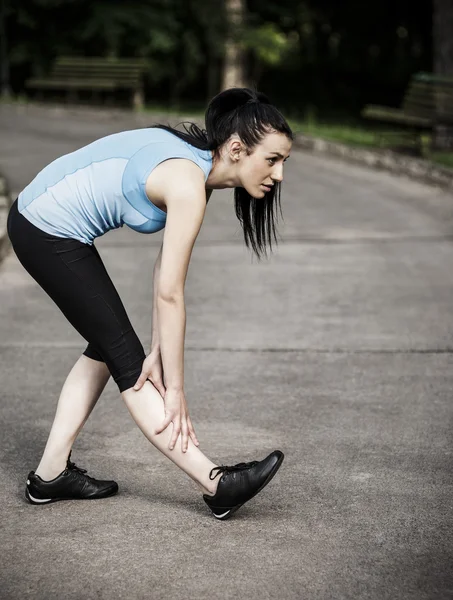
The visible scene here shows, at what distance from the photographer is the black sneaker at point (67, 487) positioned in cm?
405

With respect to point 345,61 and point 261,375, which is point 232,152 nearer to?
point 261,375

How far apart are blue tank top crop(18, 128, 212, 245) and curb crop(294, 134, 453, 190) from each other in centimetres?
→ 741

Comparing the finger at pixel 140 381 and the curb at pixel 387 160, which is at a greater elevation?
the finger at pixel 140 381

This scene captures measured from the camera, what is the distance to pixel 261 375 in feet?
19.2

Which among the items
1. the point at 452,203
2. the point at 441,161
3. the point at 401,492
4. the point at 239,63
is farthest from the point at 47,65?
the point at 401,492

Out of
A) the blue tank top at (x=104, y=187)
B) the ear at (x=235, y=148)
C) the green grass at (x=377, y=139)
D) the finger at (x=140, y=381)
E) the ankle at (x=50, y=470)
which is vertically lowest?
the green grass at (x=377, y=139)

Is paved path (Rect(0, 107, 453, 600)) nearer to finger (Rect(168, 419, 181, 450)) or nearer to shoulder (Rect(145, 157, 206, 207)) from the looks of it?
finger (Rect(168, 419, 181, 450))

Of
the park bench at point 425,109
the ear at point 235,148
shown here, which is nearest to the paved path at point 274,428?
the ear at point 235,148

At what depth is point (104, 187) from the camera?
371cm

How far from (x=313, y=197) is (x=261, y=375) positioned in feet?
19.1

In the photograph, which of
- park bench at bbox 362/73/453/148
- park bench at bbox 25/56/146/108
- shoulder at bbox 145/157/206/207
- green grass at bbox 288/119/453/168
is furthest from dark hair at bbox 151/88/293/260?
park bench at bbox 25/56/146/108

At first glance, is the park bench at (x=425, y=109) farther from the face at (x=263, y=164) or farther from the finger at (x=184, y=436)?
the finger at (x=184, y=436)

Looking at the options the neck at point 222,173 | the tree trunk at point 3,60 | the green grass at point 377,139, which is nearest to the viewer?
the neck at point 222,173

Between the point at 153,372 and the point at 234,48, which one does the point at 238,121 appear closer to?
the point at 153,372
